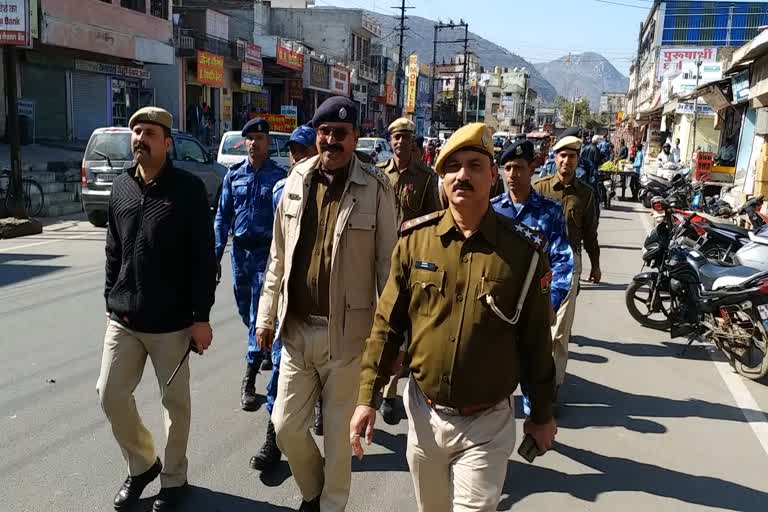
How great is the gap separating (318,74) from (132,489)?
133ft

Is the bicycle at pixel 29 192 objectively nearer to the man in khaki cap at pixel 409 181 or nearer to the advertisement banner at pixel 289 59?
the man in khaki cap at pixel 409 181

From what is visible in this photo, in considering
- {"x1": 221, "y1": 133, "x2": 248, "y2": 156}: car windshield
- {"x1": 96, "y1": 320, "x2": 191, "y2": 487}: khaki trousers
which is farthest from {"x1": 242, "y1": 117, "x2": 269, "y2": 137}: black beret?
{"x1": 221, "y1": 133, "x2": 248, "y2": 156}: car windshield

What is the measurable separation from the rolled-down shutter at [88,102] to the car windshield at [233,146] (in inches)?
404

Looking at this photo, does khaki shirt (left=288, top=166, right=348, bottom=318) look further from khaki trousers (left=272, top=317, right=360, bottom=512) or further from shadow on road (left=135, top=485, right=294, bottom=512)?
shadow on road (left=135, top=485, right=294, bottom=512)

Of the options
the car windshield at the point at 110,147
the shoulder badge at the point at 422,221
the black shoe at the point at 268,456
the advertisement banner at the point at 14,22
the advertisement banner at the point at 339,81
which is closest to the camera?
the shoulder badge at the point at 422,221

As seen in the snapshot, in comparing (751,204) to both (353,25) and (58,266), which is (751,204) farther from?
(353,25)

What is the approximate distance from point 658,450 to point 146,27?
25.0 m

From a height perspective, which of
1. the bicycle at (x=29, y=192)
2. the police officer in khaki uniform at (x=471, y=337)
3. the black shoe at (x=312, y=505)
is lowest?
the black shoe at (x=312, y=505)

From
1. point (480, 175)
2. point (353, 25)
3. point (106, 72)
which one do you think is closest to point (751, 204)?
point (480, 175)

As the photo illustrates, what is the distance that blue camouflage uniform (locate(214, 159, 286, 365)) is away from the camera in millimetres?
4922

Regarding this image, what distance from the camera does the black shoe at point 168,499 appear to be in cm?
343

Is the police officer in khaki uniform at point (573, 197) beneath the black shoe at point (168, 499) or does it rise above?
above

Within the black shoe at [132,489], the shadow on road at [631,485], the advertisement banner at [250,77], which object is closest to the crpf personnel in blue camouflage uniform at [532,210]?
the shadow on road at [631,485]

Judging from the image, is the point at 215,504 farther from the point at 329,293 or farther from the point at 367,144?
the point at 367,144
